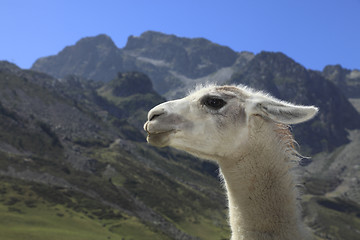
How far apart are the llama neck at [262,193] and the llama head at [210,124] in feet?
1.28

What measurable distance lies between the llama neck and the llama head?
391 mm

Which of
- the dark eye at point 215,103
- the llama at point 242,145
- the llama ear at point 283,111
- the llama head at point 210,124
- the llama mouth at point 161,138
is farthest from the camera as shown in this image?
the dark eye at point 215,103

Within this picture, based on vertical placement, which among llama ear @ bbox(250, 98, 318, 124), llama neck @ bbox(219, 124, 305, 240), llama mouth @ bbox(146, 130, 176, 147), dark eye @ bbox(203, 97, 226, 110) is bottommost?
llama neck @ bbox(219, 124, 305, 240)

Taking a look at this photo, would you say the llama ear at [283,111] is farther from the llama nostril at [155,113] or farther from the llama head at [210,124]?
the llama nostril at [155,113]

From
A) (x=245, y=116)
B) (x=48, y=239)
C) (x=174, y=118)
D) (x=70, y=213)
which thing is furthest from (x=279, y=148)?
(x=70, y=213)

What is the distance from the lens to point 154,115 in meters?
7.64

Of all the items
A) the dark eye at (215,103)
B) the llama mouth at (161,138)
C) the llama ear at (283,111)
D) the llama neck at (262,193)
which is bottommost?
the llama neck at (262,193)

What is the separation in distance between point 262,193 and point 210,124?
1.93 m

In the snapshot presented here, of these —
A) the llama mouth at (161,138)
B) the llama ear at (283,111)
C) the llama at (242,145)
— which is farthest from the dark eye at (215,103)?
the llama mouth at (161,138)

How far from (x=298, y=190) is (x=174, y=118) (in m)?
3.30

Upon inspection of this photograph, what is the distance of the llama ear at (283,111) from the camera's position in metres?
6.32

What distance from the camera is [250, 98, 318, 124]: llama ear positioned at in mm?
6320

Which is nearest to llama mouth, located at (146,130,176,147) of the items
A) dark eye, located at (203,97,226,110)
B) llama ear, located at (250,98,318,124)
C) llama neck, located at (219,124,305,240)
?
dark eye, located at (203,97,226,110)

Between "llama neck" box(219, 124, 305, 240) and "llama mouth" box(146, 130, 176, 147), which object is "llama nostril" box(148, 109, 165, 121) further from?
"llama neck" box(219, 124, 305, 240)
